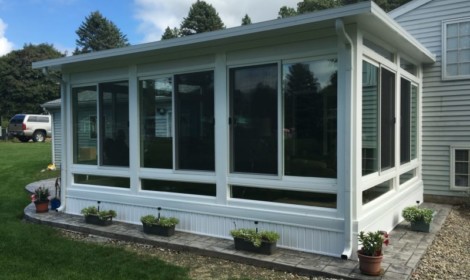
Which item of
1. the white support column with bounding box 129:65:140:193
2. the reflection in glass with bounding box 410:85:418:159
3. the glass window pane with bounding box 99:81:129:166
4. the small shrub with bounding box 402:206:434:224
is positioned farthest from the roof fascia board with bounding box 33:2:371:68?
the reflection in glass with bounding box 410:85:418:159

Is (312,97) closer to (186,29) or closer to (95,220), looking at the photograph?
(95,220)

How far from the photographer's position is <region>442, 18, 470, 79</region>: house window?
23.6 feet

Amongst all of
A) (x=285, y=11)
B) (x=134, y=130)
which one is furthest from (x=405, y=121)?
(x=285, y=11)

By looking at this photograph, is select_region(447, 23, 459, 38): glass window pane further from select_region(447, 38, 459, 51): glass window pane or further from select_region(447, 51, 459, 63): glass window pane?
select_region(447, 51, 459, 63): glass window pane

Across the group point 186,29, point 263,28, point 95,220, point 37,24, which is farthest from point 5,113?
point 263,28

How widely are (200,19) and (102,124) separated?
3618 centimetres

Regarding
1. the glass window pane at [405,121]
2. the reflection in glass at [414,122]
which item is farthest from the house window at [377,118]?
the reflection in glass at [414,122]

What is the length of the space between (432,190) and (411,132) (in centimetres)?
159

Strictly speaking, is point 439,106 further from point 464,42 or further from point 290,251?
point 290,251

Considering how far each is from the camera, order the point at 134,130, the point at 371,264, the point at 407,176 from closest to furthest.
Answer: the point at 371,264, the point at 134,130, the point at 407,176

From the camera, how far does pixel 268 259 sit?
14.0 feet

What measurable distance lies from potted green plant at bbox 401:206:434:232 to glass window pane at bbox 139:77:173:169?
11.0ft

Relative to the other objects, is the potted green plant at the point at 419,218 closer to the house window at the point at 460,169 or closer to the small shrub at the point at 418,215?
the small shrub at the point at 418,215

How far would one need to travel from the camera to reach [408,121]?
6449mm
